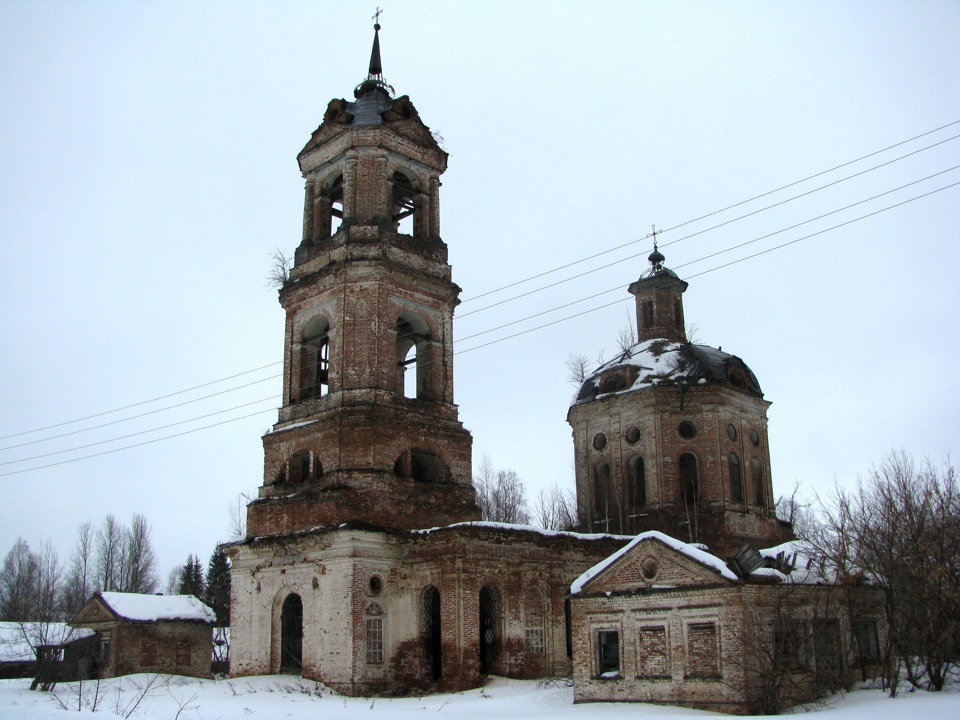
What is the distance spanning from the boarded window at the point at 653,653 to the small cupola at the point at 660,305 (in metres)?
16.7

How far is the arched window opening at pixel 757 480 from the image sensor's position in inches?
1171

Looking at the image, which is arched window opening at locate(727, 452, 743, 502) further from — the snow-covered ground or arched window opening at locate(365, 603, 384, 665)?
arched window opening at locate(365, 603, 384, 665)

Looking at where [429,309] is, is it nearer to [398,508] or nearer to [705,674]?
[398,508]

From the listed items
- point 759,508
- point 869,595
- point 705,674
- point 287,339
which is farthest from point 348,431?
point 759,508

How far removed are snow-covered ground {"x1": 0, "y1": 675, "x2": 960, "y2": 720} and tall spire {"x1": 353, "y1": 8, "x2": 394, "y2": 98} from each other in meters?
16.0

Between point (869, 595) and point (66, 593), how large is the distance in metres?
57.2

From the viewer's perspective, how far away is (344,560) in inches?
825

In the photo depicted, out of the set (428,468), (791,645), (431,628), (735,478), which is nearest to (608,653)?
(791,645)

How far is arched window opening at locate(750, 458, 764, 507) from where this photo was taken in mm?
29750

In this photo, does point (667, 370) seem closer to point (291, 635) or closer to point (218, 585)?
point (291, 635)

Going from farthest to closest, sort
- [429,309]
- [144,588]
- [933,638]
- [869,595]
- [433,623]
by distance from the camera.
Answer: [144,588]
[429,309]
[433,623]
[869,595]
[933,638]

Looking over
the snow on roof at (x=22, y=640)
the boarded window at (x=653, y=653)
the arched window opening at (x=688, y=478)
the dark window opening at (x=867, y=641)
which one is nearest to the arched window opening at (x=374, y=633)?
the boarded window at (x=653, y=653)

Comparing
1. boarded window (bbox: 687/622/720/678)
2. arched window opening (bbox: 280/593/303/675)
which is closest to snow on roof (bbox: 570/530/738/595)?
boarded window (bbox: 687/622/720/678)

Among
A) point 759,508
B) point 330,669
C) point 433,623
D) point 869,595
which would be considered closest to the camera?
point 869,595
